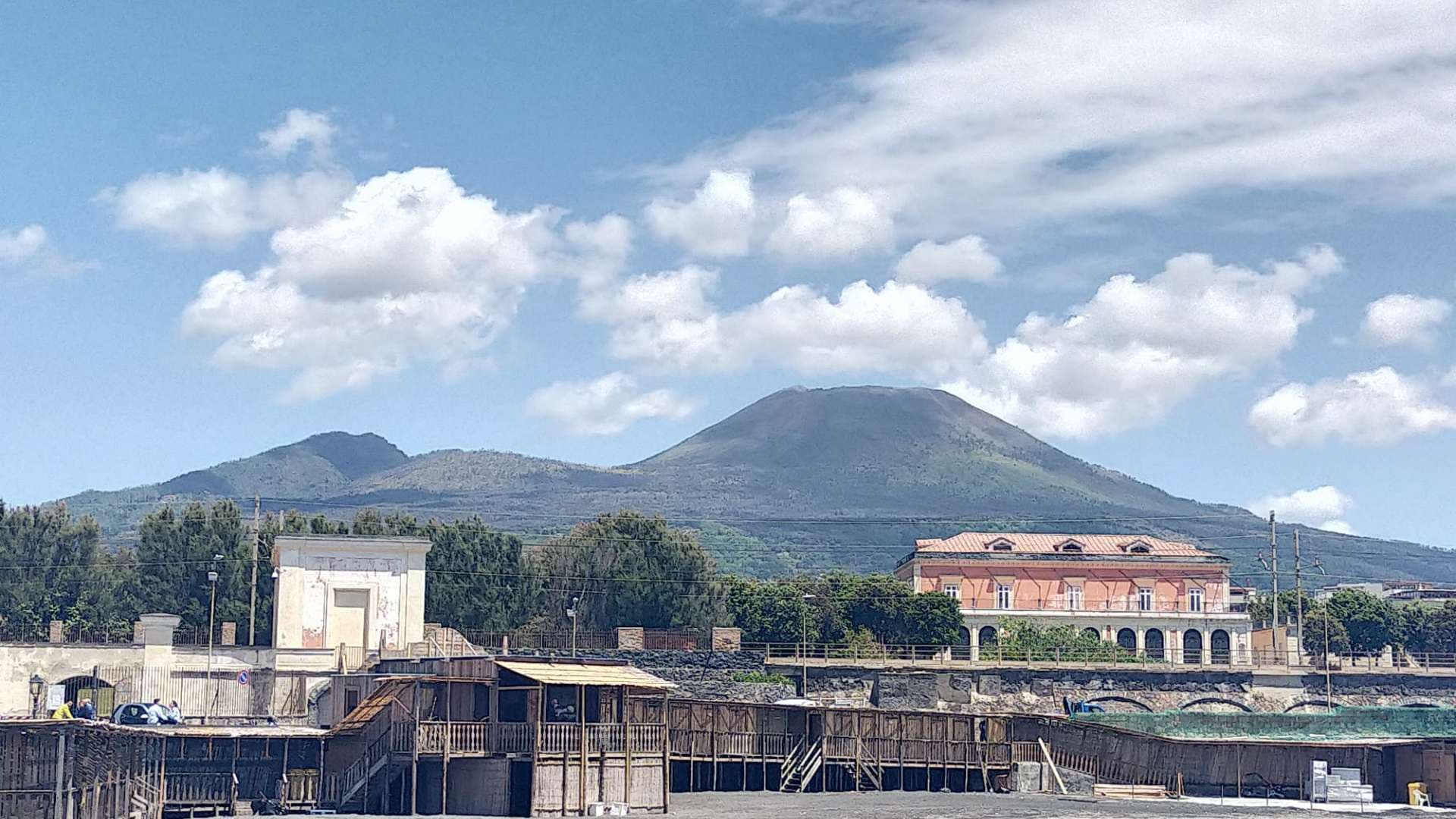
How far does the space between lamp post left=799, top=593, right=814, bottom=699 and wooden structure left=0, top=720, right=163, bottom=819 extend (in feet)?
137

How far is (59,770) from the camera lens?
149ft

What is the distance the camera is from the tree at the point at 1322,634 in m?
119

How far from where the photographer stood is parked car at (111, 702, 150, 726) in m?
58.7

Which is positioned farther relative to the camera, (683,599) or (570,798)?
(683,599)

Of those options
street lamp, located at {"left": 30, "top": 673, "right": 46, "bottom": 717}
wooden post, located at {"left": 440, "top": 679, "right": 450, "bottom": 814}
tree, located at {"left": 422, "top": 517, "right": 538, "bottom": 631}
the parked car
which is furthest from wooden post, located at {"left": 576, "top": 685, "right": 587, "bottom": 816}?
tree, located at {"left": 422, "top": 517, "right": 538, "bottom": 631}

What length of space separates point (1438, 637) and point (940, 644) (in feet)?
159

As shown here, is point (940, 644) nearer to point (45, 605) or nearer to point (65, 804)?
point (45, 605)

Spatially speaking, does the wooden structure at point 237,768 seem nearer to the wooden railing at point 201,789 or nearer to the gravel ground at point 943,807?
the wooden railing at point 201,789

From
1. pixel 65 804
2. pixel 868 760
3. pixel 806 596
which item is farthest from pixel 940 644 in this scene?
pixel 65 804

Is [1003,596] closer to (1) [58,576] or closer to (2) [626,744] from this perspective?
(1) [58,576]

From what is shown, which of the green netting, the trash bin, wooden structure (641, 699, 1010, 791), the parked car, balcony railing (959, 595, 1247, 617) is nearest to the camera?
the parked car

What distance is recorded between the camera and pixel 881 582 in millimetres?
108750

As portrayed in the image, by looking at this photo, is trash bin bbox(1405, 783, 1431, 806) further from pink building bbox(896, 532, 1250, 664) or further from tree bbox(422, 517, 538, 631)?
pink building bbox(896, 532, 1250, 664)

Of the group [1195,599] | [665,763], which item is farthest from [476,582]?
[1195,599]
